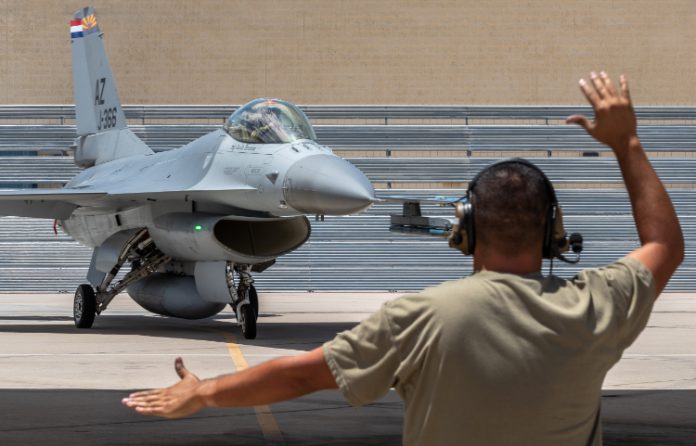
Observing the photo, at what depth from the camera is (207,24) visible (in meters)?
39.1

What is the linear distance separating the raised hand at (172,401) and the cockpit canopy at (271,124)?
11.9 m

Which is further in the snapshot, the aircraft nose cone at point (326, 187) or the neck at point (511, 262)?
the aircraft nose cone at point (326, 187)

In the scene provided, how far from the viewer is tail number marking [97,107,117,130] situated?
861 inches

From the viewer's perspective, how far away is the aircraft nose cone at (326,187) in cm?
1362

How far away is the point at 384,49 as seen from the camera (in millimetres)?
39312

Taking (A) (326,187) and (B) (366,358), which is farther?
(A) (326,187)

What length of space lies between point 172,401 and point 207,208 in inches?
536

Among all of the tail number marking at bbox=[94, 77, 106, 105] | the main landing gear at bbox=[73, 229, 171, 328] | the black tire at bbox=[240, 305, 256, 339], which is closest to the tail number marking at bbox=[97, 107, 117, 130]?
the tail number marking at bbox=[94, 77, 106, 105]

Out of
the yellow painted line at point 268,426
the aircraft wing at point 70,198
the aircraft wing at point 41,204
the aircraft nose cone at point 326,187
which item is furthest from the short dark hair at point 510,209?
→ the aircraft wing at point 41,204

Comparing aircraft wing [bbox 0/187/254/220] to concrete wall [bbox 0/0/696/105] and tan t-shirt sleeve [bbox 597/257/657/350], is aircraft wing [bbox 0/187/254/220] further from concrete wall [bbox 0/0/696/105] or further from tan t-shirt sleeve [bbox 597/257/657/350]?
concrete wall [bbox 0/0/696/105]

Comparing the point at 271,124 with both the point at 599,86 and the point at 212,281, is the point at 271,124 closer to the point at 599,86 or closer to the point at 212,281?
the point at 212,281

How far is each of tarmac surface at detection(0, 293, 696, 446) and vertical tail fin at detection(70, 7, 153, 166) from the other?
3.24 metres

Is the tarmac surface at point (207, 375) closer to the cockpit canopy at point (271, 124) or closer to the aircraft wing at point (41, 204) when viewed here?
the aircraft wing at point (41, 204)

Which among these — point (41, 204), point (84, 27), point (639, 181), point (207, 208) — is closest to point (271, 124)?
point (207, 208)
